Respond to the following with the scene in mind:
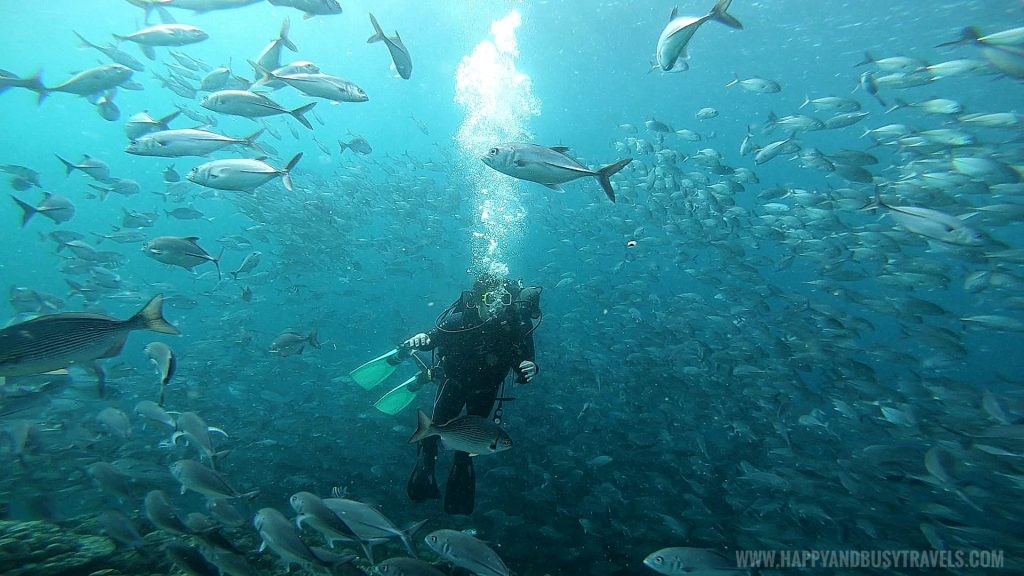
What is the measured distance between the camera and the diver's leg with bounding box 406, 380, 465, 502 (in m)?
5.71

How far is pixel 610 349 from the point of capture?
11.3m

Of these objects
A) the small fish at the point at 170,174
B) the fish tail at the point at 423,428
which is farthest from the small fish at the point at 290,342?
the small fish at the point at 170,174

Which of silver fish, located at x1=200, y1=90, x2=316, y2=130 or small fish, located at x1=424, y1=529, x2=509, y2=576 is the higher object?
silver fish, located at x1=200, y1=90, x2=316, y2=130

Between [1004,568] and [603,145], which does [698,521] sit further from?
[603,145]

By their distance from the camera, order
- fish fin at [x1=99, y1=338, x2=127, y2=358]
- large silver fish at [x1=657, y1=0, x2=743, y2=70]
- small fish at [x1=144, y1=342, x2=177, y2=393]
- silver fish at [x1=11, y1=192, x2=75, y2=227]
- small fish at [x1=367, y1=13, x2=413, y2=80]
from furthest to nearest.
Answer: silver fish at [x1=11, y1=192, x2=75, y2=227] < small fish at [x1=367, y1=13, x2=413, y2=80] < small fish at [x1=144, y1=342, x2=177, y2=393] < large silver fish at [x1=657, y1=0, x2=743, y2=70] < fish fin at [x1=99, y1=338, x2=127, y2=358]

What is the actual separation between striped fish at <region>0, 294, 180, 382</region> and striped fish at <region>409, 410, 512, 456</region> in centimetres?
200

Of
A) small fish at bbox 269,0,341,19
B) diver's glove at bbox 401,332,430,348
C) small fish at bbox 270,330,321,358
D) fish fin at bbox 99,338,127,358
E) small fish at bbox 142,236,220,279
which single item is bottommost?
small fish at bbox 270,330,321,358

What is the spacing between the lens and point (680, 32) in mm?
3262

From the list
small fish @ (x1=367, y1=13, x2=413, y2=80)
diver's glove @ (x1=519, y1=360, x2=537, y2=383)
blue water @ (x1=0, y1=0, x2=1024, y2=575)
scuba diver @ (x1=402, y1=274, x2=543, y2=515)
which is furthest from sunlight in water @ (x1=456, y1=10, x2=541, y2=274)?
diver's glove @ (x1=519, y1=360, x2=537, y2=383)

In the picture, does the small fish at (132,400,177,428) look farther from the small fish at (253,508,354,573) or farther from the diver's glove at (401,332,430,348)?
the diver's glove at (401,332,430,348)

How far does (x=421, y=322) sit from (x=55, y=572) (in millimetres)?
16440

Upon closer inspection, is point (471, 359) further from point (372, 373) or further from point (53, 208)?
point (53, 208)

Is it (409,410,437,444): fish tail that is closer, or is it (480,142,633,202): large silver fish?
(480,142,633,202): large silver fish

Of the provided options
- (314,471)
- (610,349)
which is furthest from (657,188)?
(314,471)
